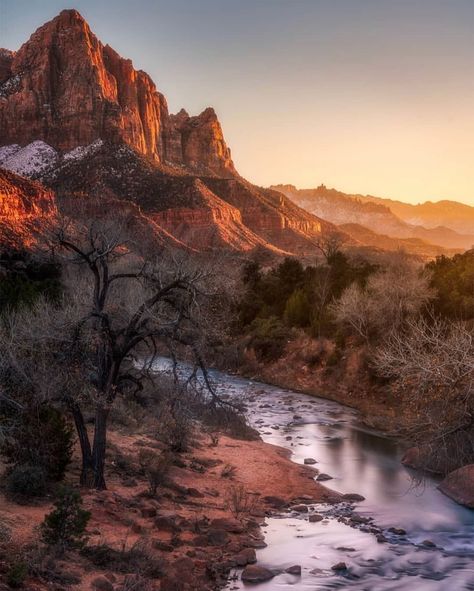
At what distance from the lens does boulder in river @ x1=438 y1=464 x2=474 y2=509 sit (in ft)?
51.5

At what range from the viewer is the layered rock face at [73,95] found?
359 feet

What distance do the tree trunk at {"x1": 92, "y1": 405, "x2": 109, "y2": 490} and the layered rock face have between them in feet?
284

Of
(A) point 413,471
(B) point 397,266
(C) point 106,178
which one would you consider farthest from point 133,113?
(A) point 413,471

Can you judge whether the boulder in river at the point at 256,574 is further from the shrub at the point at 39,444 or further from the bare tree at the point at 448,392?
the bare tree at the point at 448,392

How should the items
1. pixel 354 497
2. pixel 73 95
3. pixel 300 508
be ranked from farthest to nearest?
pixel 73 95
pixel 354 497
pixel 300 508

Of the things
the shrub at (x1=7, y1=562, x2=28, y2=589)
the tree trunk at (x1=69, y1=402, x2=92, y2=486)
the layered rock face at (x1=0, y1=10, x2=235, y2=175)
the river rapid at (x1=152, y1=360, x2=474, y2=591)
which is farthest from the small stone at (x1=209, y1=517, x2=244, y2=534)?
the layered rock face at (x1=0, y1=10, x2=235, y2=175)

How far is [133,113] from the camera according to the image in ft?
439

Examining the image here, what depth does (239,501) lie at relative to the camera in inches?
554

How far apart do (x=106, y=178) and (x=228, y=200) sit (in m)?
33.8

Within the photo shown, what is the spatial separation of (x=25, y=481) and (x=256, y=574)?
4611 millimetres

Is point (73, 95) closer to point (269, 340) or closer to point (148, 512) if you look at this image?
point (269, 340)

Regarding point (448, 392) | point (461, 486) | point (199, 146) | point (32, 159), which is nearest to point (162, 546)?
point (448, 392)

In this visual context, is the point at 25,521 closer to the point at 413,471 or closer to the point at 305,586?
the point at 305,586

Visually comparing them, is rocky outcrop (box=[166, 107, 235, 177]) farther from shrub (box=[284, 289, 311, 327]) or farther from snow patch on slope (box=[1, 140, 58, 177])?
shrub (box=[284, 289, 311, 327])
